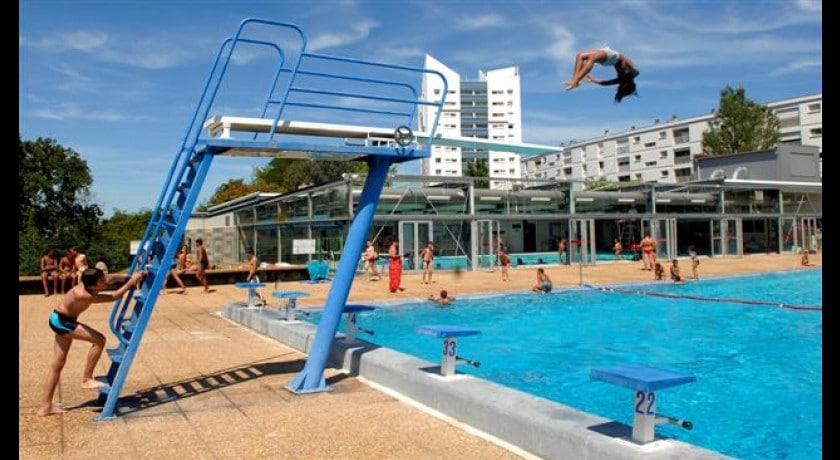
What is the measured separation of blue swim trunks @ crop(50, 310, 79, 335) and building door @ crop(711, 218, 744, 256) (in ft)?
117

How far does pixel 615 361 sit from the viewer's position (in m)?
11.8

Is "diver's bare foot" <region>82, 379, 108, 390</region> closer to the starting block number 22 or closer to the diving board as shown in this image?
the diving board

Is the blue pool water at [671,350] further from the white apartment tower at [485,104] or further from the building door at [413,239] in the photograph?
the white apartment tower at [485,104]

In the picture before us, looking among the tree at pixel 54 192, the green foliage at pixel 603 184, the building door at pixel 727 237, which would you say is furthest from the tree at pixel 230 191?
the building door at pixel 727 237

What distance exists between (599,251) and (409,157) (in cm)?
3877

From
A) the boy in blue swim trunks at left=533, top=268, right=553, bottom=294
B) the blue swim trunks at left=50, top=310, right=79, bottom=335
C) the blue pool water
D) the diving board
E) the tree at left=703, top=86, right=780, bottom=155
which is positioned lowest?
the blue pool water

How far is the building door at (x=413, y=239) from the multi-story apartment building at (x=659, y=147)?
1951 inches

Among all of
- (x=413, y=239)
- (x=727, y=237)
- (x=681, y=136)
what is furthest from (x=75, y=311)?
(x=681, y=136)

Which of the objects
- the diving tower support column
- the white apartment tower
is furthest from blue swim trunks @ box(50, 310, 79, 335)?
the white apartment tower

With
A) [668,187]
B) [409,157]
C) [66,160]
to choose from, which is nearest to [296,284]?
[409,157]

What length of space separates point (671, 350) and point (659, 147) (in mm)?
81829

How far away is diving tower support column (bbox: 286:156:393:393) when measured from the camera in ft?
24.6

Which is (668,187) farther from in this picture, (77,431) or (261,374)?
(77,431)

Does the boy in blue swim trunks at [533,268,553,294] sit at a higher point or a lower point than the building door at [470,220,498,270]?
lower
